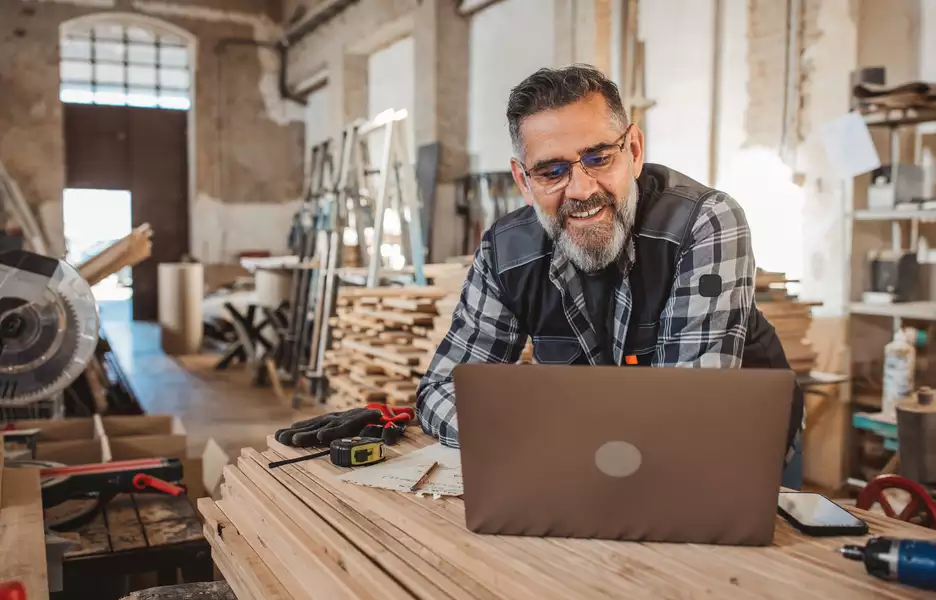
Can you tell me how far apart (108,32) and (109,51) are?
27 cm

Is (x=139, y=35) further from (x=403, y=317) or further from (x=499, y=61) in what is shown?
(x=403, y=317)

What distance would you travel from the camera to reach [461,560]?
3.58 ft

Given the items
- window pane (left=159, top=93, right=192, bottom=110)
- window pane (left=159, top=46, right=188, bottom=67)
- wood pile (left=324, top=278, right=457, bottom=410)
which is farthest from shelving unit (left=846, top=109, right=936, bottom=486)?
window pane (left=159, top=46, right=188, bottom=67)

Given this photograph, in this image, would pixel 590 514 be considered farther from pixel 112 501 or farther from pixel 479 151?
pixel 479 151

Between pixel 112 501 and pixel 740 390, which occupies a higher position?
pixel 740 390

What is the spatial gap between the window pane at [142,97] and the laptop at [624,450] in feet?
41.4

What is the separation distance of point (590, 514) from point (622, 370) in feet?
0.68

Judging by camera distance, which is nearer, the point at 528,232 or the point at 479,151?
the point at 528,232

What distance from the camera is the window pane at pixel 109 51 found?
40.9 feet

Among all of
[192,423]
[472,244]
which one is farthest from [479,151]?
[192,423]

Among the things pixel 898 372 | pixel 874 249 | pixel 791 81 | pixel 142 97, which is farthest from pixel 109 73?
pixel 898 372

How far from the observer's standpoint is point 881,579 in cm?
104

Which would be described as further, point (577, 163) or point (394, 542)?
point (577, 163)

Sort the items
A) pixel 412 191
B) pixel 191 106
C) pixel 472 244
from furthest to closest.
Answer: pixel 191 106 < pixel 472 244 < pixel 412 191
